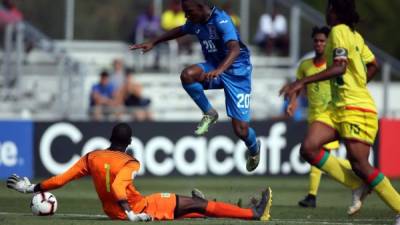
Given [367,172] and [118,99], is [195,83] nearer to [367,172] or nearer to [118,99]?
[367,172]

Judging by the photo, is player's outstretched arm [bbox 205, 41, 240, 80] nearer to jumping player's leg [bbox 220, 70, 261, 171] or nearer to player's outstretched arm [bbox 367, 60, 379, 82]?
jumping player's leg [bbox 220, 70, 261, 171]

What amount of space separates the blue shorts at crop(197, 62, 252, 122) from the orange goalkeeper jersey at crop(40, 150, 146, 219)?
2.96 m

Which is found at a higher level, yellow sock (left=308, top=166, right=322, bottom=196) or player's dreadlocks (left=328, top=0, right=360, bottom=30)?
player's dreadlocks (left=328, top=0, right=360, bottom=30)

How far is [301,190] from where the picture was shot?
19.7 metres

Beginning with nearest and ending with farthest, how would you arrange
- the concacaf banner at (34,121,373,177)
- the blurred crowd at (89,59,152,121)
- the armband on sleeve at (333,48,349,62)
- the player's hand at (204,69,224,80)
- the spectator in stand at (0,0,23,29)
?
the armband on sleeve at (333,48,349,62), the player's hand at (204,69,224,80), the concacaf banner at (34,121,373,177), the blurred crowd at (89,59,152,121), the spectator in stand at (0,0,23,29)

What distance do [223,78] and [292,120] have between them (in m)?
9.79

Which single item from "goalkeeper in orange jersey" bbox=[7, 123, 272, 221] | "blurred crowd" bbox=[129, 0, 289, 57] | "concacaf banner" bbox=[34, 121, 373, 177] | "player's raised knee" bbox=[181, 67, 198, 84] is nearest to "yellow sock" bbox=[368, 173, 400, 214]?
"goalkeeper in orange jersey" bbox=[7, 123, 272, 221]

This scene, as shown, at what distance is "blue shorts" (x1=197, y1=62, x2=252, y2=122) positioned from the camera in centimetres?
1479

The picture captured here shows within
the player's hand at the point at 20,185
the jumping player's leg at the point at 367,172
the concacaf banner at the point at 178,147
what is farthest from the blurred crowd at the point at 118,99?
the jumping player's leg at the point at 367,172

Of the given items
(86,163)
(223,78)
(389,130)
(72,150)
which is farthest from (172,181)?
(86,163)

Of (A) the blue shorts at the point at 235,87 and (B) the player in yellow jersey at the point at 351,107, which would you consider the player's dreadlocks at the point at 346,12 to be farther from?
(A) the blue shorts at the point at 235,87

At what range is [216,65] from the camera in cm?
1462

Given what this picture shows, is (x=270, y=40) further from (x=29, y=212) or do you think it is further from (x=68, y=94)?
(x=29, y=212)

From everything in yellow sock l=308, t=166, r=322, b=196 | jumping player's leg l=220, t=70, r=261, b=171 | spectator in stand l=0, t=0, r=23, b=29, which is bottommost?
yellow sock l=308, t=166, r=322, b=196
